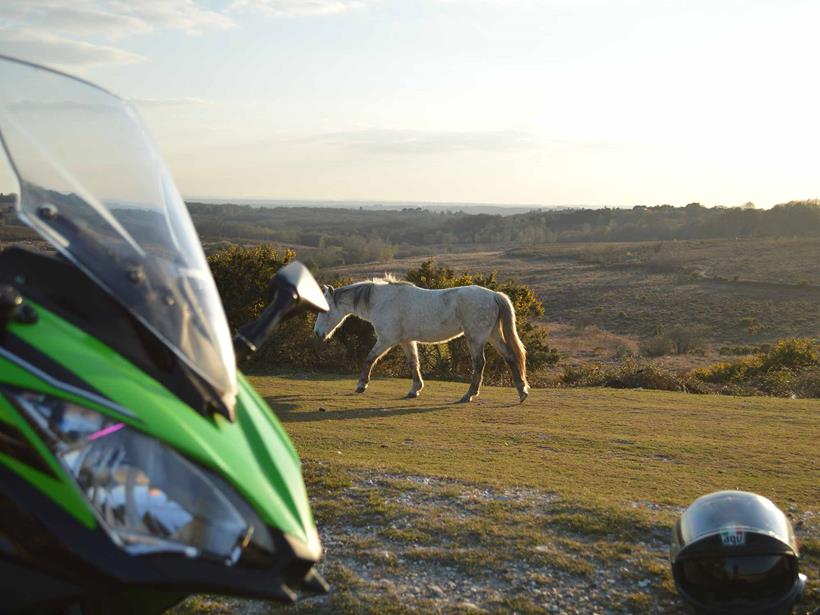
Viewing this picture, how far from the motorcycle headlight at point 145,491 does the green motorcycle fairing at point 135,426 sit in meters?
0.03

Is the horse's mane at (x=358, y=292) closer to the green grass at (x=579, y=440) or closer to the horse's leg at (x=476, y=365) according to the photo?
the green grass at (x=579, y=440)

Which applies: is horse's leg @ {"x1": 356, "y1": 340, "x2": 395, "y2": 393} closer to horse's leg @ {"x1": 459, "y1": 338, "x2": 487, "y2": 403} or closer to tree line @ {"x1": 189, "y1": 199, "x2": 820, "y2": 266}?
horse's leg @ {"x1": 459, "y1": 338, "x2": 487, "y2": 403}

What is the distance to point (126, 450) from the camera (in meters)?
2.08

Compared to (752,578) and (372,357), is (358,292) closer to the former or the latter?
(372,357)

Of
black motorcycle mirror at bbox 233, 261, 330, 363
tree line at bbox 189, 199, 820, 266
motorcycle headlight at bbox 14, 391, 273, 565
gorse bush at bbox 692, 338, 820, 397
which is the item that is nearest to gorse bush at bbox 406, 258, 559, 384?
gorse bush at bbox 692, 338, 820, 397

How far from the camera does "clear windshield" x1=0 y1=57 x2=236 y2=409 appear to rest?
7.70 ft

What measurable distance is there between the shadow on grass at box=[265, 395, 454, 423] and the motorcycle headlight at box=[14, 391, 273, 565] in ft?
26.8

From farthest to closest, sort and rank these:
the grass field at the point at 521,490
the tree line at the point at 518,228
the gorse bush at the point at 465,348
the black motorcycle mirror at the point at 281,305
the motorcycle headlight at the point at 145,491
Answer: the tree line at the point at 518,228
the gorse bush at the point at 465,348
the grass field at the point at 521,490
the black motorcycle mirror at the point at 281,305
the motorcycle headlight at the point at 145,491

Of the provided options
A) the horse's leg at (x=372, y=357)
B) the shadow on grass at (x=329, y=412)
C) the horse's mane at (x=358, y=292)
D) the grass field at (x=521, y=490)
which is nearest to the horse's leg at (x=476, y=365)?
the grass field at (x=521, y=490)

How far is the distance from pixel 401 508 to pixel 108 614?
10.4ft

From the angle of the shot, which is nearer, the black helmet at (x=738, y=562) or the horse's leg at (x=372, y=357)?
the black helmet at (x=738, y=562)

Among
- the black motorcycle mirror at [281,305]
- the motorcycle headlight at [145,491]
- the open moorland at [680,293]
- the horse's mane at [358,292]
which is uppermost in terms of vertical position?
the black motorcycle mirror at [281,305]

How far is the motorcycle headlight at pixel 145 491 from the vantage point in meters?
2.03

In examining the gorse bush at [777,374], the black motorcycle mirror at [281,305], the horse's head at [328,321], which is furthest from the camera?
the gorse bush at [777,374]
